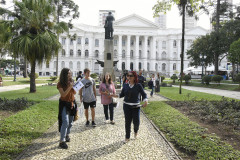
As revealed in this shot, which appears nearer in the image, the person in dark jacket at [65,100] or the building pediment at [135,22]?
the person in dark jacket at [65,100]

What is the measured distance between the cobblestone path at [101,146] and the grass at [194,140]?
1.14 ft

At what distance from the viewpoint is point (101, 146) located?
184 inches

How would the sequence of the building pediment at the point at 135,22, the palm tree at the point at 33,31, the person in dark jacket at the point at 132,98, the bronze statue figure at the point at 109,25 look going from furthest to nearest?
the building pediment at the point at 135,22 → the bronze statue figure at the point at 109,25 → the palm tree at the point at 33,31 → the person in dark jacket at the point at 132,98

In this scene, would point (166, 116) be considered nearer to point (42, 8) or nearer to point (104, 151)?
point (104, 151)

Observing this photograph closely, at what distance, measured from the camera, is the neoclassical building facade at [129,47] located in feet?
226

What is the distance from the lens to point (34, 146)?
464 centimetres

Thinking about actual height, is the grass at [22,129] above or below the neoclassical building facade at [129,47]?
below

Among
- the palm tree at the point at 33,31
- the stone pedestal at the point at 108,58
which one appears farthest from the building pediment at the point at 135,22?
the palm tree at the point at 33,31

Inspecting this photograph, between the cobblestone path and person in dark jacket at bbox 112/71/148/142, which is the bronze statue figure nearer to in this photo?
the cobblestone path

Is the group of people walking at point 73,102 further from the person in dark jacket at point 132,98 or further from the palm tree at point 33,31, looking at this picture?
the palm tree at point 33,31

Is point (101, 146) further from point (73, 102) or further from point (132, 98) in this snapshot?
point (132, 98)

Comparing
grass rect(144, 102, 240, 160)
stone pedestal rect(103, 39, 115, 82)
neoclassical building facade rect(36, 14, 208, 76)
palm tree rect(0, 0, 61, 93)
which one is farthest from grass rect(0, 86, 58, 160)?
neoclassical building facade rect(36, 14, 208, 76)

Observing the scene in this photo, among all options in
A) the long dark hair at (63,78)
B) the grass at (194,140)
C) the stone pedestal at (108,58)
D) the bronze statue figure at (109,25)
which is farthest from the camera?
the stone pedestal at (108,58)

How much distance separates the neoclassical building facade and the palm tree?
53.5m
